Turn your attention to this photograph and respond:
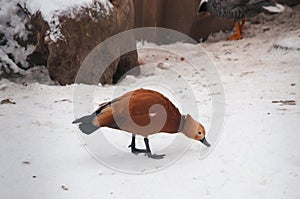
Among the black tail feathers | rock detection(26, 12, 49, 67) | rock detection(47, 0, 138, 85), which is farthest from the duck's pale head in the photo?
rock detection(26, 12, 49, 67)

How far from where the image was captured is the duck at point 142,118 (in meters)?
2.29

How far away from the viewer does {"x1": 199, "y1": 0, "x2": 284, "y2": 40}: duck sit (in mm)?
5699

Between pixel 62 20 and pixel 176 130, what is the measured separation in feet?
5.98

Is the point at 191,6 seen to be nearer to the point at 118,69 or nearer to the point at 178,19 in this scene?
the point at 178,19

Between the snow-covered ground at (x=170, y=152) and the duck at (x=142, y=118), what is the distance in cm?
16

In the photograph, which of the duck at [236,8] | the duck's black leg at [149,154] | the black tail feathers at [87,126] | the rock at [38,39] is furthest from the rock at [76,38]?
the duck at [236,8]

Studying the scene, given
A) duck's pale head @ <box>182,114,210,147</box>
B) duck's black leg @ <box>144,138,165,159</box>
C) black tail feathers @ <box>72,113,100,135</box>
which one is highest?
black tail feathers @ <box>72,113,100,135</box>

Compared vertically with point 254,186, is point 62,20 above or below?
above

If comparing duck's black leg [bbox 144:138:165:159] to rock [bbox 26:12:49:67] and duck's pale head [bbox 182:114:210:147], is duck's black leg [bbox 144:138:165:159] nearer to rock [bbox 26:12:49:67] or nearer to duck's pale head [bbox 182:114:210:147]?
duck's pale head [bbox 182:114:210:147]

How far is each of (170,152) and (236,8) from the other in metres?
3.62

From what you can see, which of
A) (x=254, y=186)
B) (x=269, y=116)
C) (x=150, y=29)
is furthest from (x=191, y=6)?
(x=254, y=186)

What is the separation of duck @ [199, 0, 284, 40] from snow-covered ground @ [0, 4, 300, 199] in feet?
5.83

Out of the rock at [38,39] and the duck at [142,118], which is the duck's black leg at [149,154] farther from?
the rock at [38,39]

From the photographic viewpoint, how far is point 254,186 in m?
2.00
